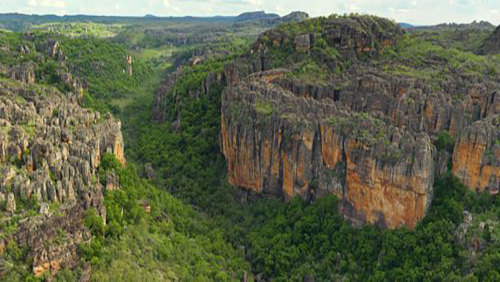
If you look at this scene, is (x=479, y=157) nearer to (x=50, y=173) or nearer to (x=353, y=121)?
(x=353, y=121)

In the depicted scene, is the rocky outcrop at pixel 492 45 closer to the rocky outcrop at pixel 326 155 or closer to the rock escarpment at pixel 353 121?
the rock escarpment at pixel 353 121

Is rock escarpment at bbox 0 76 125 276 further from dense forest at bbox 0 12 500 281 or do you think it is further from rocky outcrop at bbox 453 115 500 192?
rocky outcrop at bbox 453 115 500 192

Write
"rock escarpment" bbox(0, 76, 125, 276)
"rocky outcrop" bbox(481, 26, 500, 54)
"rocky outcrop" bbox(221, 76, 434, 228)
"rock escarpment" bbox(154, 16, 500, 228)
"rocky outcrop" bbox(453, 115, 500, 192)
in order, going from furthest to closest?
"rocky outcrop" bbox(481, 26, 500, 54) < "rock escarpment" bbox(154, 16, 500, 228) < "rocky outcrop" bbox(221, 76, 434, 228) < "rocky outcrop" bbox(453, 115, 500, 192) < "rock escarpment" bbox(0, 76, 125, 276)

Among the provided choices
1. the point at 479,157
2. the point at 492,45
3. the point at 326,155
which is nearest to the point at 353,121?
the point at 326,155

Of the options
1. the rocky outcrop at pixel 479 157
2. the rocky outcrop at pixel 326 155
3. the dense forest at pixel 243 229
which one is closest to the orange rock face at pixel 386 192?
the rocky outcrop at pixel 326 155

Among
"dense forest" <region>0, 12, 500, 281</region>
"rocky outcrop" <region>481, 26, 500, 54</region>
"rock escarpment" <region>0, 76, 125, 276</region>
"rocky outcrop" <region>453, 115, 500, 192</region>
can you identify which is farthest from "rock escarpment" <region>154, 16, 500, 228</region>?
"rock escarpment" <region>0, 76, 125, 276</region>

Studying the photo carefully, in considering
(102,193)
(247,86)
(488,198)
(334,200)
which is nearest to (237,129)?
(247,86)

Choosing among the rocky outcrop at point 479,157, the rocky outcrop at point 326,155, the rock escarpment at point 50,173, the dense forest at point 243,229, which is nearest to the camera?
the rock escarpment at point 50,173

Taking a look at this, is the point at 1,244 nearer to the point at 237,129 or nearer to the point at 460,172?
the point at 237,129
